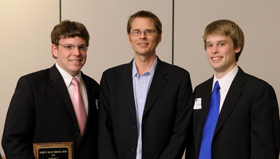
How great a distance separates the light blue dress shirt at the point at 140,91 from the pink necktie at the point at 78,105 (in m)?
0.39

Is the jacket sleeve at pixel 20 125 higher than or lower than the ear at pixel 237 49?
lower

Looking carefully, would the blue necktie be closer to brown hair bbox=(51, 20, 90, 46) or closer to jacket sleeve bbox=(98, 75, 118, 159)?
jacket sleeve bbox=(98, 75, 118, 159)

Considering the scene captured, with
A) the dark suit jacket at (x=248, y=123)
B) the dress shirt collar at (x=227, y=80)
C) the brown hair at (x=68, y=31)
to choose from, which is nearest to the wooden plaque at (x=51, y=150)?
the brown hair at (x=68, y=31)

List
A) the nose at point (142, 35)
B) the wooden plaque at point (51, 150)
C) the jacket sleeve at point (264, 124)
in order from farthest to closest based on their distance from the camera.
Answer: the nose at point (142, 35), the wooden plaque at point (51, 150), the jacket sleeve at point (264, 124)

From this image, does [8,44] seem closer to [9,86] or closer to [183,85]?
[9,86]

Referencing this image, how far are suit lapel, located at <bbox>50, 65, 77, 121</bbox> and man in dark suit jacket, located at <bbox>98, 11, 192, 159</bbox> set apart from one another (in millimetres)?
267

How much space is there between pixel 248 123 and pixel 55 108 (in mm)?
1287

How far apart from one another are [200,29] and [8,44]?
2.51 metres

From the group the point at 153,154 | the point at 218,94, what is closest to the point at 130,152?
the point at 153,154

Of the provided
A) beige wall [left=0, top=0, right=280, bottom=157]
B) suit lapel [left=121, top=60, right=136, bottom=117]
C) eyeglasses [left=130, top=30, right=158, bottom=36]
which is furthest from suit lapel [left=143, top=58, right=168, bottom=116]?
beige wall [left=0, top=0, right=280, bottom=157]

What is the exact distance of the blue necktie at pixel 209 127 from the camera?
7.15 feet

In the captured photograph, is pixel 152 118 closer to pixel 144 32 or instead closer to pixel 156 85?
pixel 156 85

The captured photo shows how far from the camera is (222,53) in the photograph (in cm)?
222

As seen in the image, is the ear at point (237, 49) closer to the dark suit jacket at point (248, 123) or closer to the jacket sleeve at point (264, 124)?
the dark suit jacket at point (248, 123)
